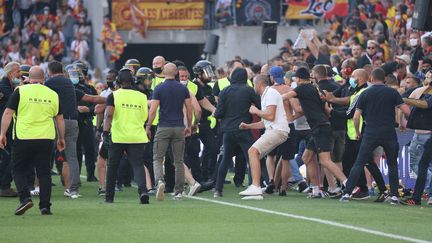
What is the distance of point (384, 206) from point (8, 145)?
19.1 feet

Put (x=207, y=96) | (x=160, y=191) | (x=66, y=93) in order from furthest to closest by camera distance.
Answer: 1. (x=207, y=96)
2. (x=66, y=93)
3. (x=160, y=191)

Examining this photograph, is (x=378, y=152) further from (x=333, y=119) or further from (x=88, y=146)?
(x=88, y=146)

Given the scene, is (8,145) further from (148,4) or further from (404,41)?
(148,4)

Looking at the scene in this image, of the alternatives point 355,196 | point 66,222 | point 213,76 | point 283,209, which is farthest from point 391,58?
point 66,222

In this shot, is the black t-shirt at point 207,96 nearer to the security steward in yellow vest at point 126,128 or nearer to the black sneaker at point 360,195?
the black sneaker at point 360,195

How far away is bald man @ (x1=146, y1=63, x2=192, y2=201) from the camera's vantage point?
18.8m

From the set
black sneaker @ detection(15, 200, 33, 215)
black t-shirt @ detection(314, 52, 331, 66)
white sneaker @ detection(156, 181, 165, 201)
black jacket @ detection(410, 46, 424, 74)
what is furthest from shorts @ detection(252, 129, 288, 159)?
black t-shirt @ detection(314, 52, 331, 66)

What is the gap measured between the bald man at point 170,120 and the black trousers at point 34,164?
261 cm

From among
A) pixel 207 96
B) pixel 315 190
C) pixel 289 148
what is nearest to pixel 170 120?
pixel 289 148

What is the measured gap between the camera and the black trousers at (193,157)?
20875 mm

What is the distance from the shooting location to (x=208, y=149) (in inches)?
885

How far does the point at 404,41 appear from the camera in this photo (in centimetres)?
2902

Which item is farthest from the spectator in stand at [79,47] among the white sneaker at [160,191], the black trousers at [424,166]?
the black trousers at [424,166]

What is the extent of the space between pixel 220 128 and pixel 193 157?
135 cm
